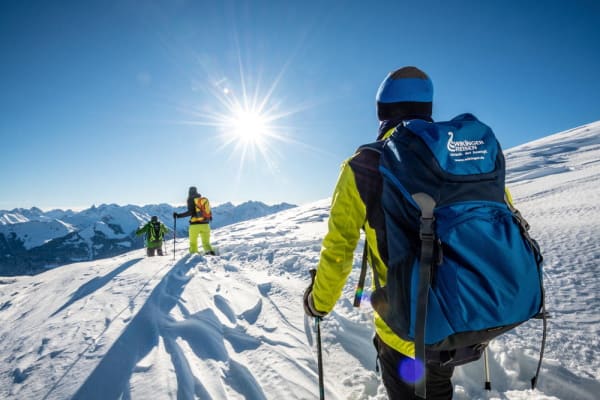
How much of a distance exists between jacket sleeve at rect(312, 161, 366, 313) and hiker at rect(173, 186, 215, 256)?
857 cm

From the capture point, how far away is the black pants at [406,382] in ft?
4.87

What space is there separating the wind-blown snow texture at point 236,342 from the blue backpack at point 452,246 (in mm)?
1617

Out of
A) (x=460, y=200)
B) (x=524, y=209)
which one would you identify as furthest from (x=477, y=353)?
(x=524, y=209)

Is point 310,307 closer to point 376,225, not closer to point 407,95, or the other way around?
point 376,225

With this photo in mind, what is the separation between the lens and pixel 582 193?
6633 mm

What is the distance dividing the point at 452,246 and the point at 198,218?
997cm

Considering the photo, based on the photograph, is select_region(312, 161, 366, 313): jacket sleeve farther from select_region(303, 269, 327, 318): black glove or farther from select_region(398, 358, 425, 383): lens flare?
select_region(398, 358, 425, 383): lens flare

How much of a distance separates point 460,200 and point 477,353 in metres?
0.81

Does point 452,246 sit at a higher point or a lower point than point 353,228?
lower

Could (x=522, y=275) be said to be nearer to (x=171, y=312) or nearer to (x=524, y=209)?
(x=171, y=312)

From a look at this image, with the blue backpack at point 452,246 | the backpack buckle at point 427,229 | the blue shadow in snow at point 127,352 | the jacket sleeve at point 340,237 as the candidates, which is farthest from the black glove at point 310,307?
the blue shadow in snow at point 127,352

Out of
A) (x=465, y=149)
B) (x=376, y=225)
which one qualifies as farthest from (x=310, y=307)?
(x=465, y=149)

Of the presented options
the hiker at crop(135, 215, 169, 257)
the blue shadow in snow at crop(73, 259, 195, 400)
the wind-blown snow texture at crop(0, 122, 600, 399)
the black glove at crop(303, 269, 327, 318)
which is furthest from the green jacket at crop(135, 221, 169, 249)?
the black glove at crop(303, 269, 327, 318)

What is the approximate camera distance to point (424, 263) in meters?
1.11
